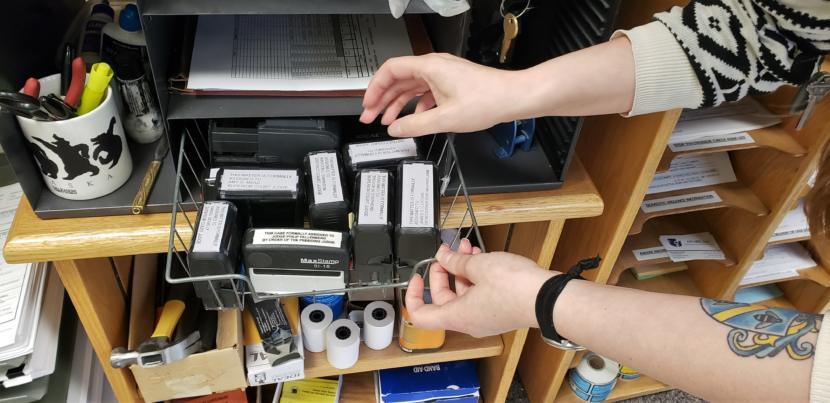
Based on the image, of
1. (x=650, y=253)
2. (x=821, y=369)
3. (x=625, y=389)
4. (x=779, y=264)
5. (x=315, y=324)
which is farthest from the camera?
(x=625, y=389)

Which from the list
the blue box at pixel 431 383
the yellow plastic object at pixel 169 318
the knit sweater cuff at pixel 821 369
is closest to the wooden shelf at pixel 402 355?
the blue box at pixel 431 383

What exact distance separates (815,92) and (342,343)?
82 cm

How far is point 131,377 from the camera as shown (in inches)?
38.8

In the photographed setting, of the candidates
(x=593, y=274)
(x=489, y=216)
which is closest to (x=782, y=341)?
(x=489, y=216)

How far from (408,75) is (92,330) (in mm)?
572

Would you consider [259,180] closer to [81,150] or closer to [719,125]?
[81,150]

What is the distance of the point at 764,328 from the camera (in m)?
0.59

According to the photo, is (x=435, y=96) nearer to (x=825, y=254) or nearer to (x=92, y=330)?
(x=92, y=330)

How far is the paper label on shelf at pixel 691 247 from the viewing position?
47.7 inches

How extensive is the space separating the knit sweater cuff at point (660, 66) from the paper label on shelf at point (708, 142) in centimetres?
27

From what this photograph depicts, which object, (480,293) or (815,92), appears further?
(815,92)

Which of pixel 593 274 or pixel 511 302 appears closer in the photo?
pixel 511 302

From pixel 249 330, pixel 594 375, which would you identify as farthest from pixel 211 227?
pixel 594 375

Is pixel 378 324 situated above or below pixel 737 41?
below
